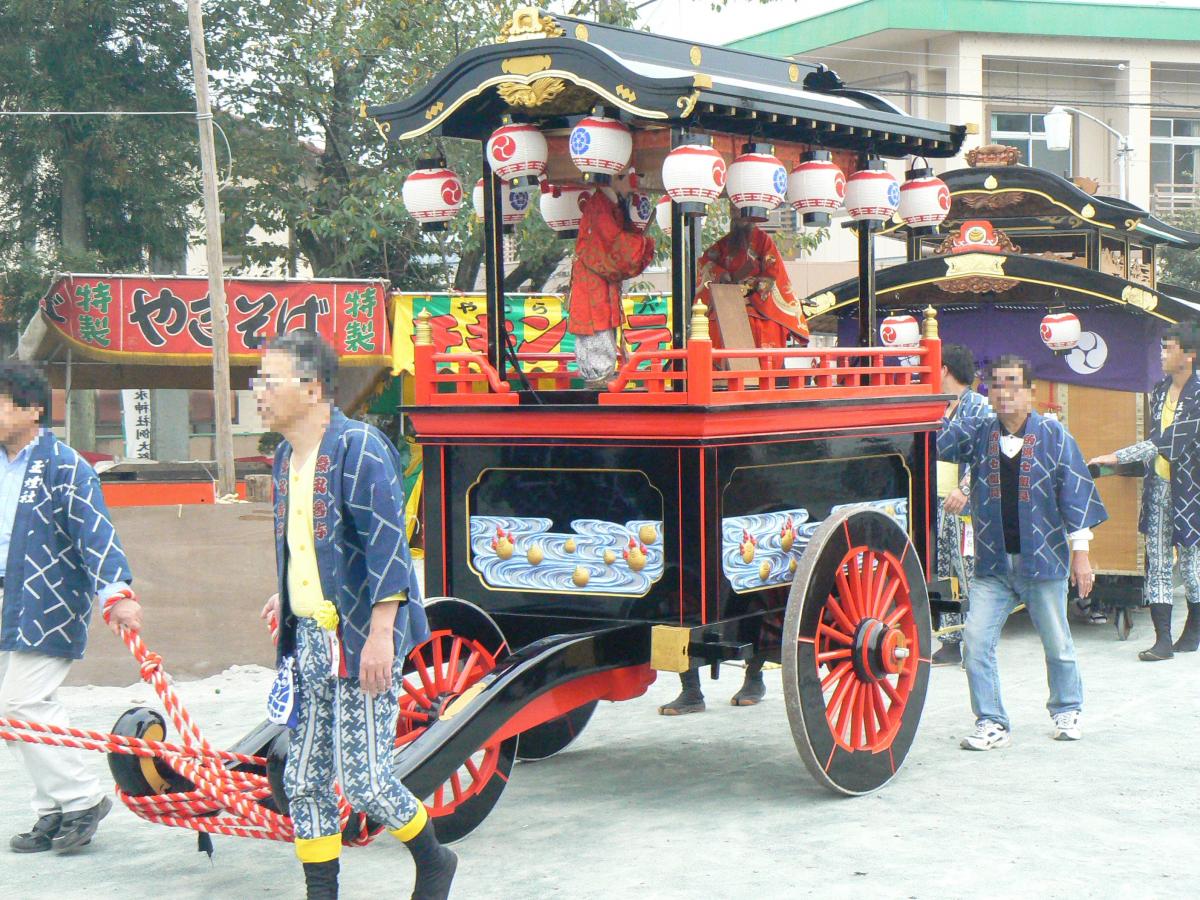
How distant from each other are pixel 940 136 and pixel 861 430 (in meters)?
1.63

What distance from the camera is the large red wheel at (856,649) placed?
5.14 m

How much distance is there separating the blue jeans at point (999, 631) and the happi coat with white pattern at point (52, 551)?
359cm

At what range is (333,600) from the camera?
3.88 m

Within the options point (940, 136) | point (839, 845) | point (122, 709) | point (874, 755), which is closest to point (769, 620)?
point (874, 755)

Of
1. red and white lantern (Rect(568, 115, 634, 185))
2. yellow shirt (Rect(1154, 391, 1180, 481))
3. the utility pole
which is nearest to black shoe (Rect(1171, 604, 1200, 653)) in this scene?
yellow shirt (Rect(1154, 391, 1180, 481))

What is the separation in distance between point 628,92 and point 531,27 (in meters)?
0.68

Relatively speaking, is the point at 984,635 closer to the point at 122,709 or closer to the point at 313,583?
the point at 313,583

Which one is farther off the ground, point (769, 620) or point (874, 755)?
point (769, 620)

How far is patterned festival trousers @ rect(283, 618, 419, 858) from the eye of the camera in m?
3.88

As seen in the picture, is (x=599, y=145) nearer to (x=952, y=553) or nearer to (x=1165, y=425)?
(x=952, y=553)

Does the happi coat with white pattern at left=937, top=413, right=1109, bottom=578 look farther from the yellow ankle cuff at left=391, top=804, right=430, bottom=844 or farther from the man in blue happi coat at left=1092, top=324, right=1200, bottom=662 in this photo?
the yellow ankle cuff at left=391, top=804, right=430, bottom=844

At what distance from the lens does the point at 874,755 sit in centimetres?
550

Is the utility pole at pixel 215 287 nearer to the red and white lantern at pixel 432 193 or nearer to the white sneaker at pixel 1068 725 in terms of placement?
the red and white lantern at pixel 432 193

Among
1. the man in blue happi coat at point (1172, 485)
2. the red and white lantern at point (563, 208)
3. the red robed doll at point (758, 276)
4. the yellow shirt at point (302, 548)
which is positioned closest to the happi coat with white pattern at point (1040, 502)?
the red robed doll at point (758, 276)
